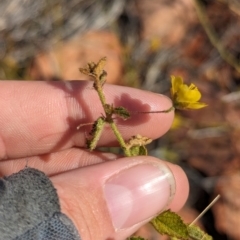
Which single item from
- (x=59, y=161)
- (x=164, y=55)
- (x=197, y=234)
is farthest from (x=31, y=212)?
(x=164, y=55)

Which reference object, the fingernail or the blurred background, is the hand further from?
the blurred background

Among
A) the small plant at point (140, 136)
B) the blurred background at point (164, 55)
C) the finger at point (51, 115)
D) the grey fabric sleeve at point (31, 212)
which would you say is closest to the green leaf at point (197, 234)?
the small plant at point (140, 136)

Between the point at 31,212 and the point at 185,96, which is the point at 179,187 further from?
the point at 31,212

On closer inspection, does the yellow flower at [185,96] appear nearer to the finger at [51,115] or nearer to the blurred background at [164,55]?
the finger at [51,115]

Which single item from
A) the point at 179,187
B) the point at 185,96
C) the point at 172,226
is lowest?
the point at 179,187

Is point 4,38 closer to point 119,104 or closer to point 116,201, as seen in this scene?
point 119,104

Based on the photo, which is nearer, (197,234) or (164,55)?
(197,234)

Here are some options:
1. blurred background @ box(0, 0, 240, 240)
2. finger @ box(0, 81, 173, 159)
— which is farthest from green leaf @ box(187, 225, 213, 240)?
blurred background @ box(0, 0, 240, 240)
